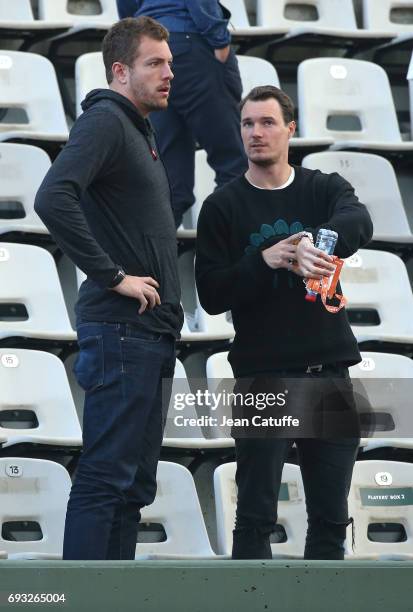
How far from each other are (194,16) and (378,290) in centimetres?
110

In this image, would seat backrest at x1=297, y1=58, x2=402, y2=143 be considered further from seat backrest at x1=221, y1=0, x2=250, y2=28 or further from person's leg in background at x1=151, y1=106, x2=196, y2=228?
person's leg in background at x1=151, y1=106, x2=196, y2=228

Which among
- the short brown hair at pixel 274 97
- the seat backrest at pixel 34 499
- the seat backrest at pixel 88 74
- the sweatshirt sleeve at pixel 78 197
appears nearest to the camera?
the sweatshirt sleeve at pixel 78 197

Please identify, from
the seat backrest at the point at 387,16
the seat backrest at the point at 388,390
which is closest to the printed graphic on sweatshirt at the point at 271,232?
the seat backrest at the point at 388,390

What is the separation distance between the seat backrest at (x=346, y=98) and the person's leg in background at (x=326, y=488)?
7.55 feet

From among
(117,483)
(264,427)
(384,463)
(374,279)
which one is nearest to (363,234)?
(264,427)

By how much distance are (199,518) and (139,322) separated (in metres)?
1.13

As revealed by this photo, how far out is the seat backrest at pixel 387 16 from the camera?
6043 millimetres

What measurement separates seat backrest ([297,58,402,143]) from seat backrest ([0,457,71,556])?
6.41 feet

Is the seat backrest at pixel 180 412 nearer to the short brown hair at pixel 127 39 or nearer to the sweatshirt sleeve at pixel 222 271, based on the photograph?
the sweatshirt sleeve at pixel 222 271

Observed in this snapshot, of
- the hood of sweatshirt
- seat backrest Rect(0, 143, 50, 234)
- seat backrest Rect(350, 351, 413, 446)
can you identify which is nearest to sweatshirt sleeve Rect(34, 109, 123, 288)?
the hood of sweatshirt

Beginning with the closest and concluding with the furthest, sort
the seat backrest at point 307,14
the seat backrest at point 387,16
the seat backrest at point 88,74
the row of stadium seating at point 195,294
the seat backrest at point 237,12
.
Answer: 1. the row of stadium seating at point 195,294
2. the seat backrest at point 88,74
3. the seat backrest at point 237,12
4. the seat backrest at point 307,14
5. the seat backrest at point 387,16

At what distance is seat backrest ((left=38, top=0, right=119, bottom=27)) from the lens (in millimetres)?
5633

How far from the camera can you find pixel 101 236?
11.0ft
